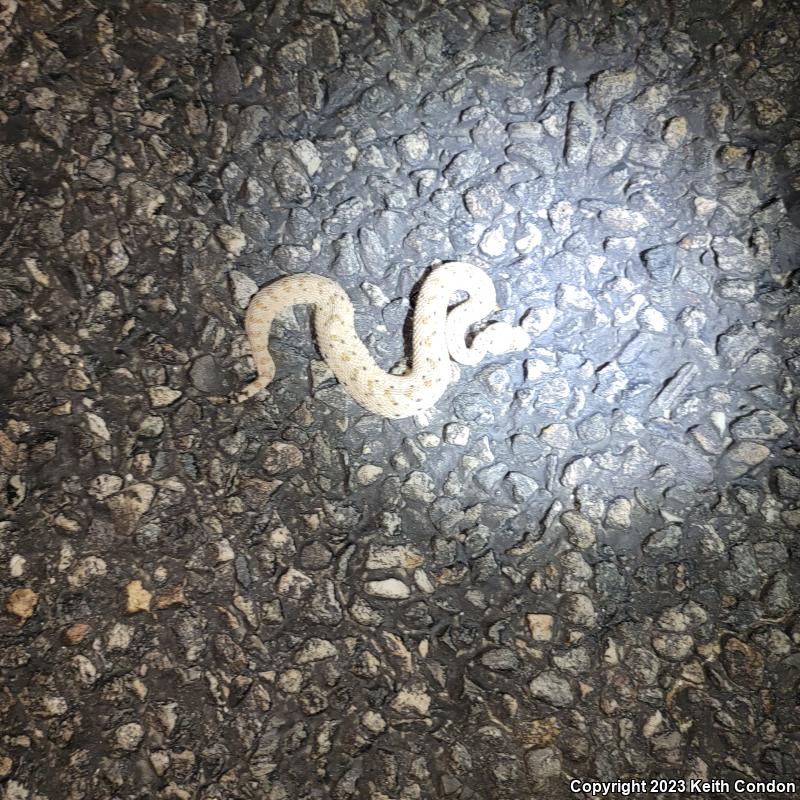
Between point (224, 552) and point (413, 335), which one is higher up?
point (413, 335)

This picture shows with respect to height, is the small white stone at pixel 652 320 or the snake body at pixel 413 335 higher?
the snake body at pixel 413 335

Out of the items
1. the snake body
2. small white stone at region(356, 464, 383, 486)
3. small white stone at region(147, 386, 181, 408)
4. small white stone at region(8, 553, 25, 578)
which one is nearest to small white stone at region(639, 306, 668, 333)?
the snake body

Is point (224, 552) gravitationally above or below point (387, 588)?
above

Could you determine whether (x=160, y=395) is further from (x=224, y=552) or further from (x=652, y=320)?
(x=652, y=320)

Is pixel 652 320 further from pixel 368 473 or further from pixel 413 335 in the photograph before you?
pixel 368 473

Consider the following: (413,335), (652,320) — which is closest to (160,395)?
(413,335)

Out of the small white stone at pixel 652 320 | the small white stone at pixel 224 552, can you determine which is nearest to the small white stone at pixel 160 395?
the small white stone at pixel 224 552

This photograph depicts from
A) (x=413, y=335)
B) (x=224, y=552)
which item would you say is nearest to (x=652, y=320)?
(x=413, y=335)

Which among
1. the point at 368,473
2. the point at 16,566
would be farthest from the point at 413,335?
the point at 16,566

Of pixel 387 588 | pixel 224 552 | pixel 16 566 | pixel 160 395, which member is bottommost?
pixel 387 588

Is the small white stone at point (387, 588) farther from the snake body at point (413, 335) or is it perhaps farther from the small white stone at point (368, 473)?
the snake body at point (413, 335)
